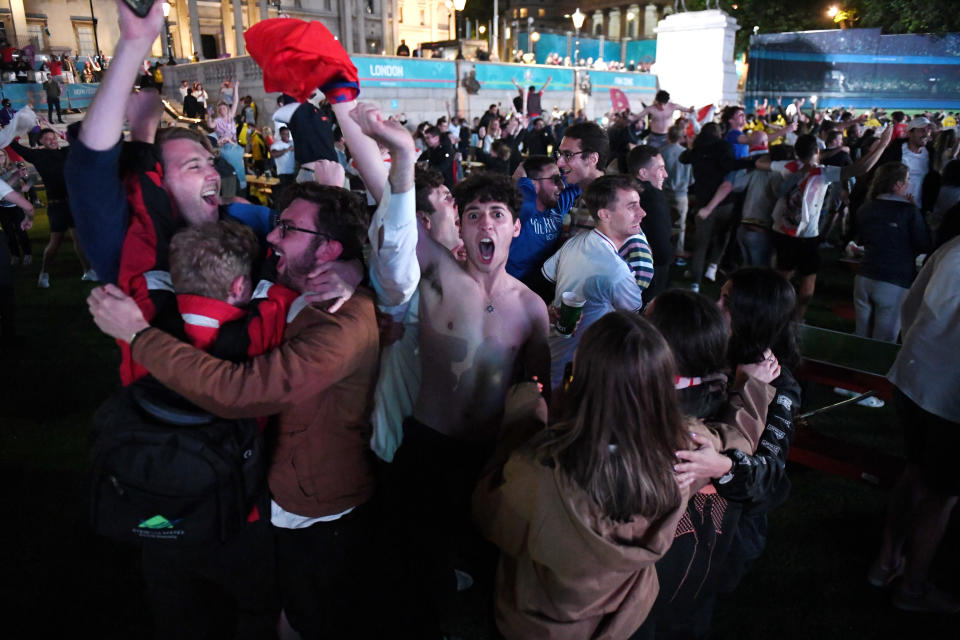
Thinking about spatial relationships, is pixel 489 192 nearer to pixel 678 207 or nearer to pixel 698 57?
pixel 678 207

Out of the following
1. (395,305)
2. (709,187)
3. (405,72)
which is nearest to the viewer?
(395,305)

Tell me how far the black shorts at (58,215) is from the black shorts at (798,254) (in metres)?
9.14

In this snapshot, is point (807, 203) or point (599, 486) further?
point (807, 203)

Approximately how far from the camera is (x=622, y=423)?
159 cm

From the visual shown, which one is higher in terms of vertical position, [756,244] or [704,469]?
[704,469]

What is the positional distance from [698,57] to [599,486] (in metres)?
31.7

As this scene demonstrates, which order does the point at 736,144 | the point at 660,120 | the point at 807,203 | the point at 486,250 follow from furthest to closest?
the point at 736,144 → the point at 660,120 → the point at 807,203 → the point at 486,250

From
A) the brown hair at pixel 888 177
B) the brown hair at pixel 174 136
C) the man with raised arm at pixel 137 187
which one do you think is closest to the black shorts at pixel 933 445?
the brown hair at pixel 888 177

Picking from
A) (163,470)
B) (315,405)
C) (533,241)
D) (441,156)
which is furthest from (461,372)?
(441,156)

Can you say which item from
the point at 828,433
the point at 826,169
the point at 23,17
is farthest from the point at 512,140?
the point at 23,17

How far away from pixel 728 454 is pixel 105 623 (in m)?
3.12

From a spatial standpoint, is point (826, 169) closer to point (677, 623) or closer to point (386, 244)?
point (677, 623)

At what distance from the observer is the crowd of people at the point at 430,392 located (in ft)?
5.37

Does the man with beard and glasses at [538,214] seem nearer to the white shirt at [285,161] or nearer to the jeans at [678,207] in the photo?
the jeans at [678,207]
